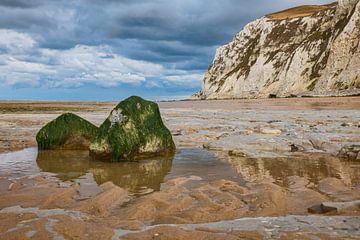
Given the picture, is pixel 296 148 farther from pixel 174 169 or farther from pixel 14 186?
pixel 14 186

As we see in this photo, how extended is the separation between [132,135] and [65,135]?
3.45 m

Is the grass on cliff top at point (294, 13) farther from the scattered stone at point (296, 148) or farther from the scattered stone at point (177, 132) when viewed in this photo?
the scattered stone at point (296, 148)

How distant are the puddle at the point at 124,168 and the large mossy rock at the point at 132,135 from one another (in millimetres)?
359

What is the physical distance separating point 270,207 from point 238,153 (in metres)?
5.65

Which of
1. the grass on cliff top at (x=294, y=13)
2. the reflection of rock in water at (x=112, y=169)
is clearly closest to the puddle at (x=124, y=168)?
the reflection of rock in water at (x=112, y=169)

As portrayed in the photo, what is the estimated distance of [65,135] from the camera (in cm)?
1377

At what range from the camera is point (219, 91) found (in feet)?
361

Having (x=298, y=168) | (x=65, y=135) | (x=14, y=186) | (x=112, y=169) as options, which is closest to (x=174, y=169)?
(x=112, y=169)

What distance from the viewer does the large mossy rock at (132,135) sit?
36.4ft

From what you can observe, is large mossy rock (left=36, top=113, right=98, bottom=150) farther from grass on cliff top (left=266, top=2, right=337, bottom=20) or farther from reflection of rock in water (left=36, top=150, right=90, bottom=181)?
grass on cliff top (left=266, top=2, right=337, bottom=20)

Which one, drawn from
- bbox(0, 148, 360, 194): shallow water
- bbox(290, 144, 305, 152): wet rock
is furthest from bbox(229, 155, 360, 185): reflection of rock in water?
bbox(290, 144, 305, 152): wet rock

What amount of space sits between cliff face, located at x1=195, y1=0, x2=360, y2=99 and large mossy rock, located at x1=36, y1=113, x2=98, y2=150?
56.4m

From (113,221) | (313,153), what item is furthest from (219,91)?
(113,221)

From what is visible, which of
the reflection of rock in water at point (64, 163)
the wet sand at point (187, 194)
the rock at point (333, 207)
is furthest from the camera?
the reflection of rock in water at point (64, 163)
